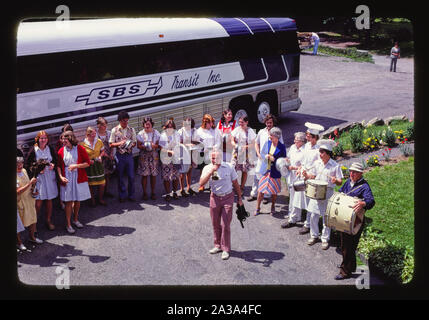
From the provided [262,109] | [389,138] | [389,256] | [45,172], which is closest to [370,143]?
[389,138]

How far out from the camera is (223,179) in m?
7.39

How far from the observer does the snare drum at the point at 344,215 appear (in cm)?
680

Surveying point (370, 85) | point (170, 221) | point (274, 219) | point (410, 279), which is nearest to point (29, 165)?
point (170, 221)

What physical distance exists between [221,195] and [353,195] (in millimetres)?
1984

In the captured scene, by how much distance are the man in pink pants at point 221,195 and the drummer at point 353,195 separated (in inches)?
66.3

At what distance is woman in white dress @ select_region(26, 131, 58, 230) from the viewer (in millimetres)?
8328

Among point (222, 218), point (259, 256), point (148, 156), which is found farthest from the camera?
point (148, 156)

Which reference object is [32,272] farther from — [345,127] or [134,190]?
[345,127]

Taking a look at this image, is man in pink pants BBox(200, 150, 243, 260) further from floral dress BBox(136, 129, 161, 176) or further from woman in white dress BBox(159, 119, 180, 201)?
floral dress BBox(136, 129, 161, 176)

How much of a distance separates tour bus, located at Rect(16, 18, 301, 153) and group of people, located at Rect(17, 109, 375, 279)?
1.22 meters

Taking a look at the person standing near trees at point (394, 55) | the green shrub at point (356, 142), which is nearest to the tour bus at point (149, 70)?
the green shrub at point (356, 142)

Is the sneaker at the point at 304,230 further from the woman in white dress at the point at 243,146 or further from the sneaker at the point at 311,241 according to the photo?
the woman in white dress at the point at 243,146

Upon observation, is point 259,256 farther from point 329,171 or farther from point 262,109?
point 262,109

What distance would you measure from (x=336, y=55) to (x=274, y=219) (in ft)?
66.1
